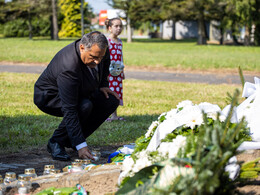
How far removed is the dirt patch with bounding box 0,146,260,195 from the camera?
113 inches

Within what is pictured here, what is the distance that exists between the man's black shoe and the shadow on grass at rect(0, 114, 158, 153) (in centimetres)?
55

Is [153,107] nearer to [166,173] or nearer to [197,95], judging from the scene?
[197,95]

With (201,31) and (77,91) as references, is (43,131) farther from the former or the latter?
(201,31)

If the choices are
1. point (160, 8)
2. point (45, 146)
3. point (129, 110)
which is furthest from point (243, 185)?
point (160, 8)

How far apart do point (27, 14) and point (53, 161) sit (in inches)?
1599

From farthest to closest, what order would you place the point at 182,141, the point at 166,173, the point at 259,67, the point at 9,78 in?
the point at 259,67
the point at 9,78
the point at 182,141
the point at 166,173

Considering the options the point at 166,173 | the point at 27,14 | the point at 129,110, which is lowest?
the point at 129,110

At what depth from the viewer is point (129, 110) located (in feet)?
25.6

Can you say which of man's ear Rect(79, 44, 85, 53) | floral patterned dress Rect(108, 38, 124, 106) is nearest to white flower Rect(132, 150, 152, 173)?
man's ear Rect(79, 44, 85, 53)

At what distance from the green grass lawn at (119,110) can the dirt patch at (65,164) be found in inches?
12.2

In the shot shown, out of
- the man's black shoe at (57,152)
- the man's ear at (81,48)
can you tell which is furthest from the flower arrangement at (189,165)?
the man's black shoe at (57,152)

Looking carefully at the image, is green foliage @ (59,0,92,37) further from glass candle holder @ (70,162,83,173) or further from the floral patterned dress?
glass candle holder @ (70,162,83,173)

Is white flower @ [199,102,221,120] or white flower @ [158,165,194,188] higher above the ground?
white flower @ [199,102,221,120]

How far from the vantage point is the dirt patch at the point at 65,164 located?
2.87m
